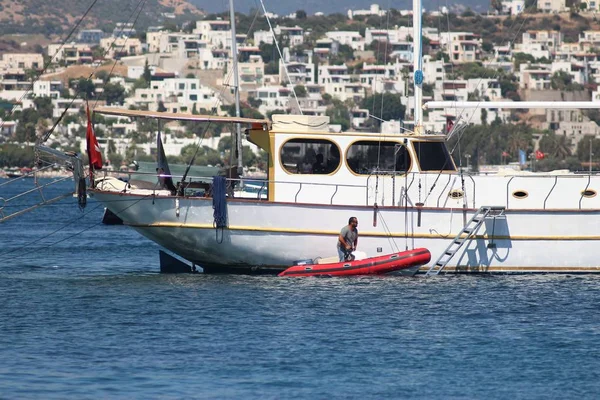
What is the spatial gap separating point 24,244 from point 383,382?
25.5 meters

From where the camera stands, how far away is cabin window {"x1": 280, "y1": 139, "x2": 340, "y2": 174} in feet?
92.8

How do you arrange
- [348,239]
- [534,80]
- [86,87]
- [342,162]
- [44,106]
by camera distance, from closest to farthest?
[348,239]
[342,162]
[86,87]
[44,106]
[534,80]

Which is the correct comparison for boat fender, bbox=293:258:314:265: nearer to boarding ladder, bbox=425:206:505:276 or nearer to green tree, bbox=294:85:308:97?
boarding ladder, bbox=425:206:505:276

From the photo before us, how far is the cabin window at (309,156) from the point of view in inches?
1113

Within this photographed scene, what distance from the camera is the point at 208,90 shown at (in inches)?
7805

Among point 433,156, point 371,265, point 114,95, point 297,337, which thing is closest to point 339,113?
point 114,95

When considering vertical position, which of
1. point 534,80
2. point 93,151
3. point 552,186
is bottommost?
point 552,186

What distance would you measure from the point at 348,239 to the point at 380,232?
0.87 meters

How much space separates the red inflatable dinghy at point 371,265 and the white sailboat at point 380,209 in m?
0.43

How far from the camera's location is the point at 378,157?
2831 centimetres

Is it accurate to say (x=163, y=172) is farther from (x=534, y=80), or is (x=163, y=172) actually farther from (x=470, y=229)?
(x=534, y=80)

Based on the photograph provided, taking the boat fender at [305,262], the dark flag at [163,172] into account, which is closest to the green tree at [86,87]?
the dark flag at [163,172]

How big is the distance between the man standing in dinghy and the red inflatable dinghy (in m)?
0.21

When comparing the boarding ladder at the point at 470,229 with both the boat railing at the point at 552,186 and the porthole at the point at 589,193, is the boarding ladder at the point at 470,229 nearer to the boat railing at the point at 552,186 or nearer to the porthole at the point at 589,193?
the boat railing at the point at 552,186
